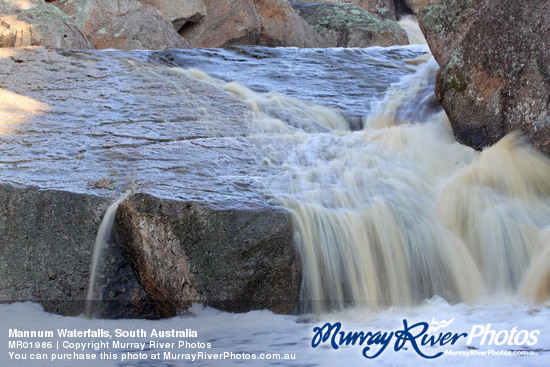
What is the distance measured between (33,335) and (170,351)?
2.46ft

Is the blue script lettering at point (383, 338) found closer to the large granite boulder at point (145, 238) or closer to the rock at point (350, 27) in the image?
the large granite boulder at point (145, 238)

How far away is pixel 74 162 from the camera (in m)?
4.21

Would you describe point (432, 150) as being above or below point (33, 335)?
above

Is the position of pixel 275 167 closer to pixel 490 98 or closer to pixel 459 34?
pixel 490 98

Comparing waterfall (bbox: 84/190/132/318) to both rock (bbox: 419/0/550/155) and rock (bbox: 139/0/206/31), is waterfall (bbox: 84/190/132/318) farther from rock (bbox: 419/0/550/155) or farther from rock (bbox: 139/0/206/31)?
rock (bbox: 139/0/206/31)

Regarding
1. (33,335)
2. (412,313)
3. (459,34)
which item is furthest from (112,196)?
(459,34)

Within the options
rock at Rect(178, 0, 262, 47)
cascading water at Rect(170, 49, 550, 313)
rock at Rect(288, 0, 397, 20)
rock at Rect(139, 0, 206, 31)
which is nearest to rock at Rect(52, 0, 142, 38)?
rock at Rect(139, 0, 206, 31)

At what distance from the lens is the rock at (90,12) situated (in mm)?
9562

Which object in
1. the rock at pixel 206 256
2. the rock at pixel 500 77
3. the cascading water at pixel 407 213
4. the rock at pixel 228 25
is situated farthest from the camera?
the rock at pixel 228 25

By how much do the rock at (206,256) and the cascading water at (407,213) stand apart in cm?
20

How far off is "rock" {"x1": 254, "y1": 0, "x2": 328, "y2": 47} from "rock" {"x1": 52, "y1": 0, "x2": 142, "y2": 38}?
2.15 meters

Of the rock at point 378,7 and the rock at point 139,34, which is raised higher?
the rock at point 139,34

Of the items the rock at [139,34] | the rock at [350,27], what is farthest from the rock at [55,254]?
the rock at [350,27]

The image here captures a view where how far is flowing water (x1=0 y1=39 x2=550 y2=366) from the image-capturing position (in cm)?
332
